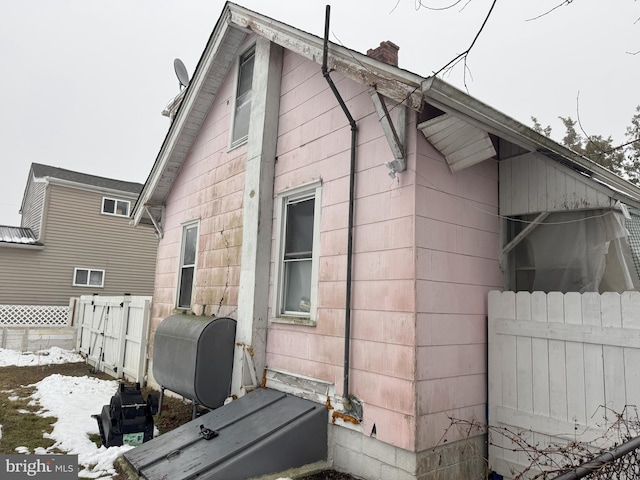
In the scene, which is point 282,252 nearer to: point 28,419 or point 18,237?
point 28,419

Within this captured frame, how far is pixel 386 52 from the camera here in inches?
240

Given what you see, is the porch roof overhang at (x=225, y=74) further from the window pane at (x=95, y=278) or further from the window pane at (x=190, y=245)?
the window pane at (x=95, y=278)

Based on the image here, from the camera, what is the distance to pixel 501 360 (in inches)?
172

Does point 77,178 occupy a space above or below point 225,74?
above

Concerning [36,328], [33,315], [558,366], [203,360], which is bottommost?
[36,328]

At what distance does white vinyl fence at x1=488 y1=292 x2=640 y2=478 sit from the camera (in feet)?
11.7

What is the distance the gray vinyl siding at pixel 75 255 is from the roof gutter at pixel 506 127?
16893mm

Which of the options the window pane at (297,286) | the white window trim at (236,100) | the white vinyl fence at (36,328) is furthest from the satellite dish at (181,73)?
the white vinyl fence at (36,328)

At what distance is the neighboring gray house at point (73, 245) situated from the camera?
17206mm

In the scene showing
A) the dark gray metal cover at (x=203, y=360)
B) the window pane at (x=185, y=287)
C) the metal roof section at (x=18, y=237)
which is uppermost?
the metal roof section at (x=18, y=237)

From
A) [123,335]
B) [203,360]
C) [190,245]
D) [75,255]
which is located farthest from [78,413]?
[75,255]

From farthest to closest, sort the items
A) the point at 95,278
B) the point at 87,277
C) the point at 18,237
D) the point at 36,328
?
the point at 95,278 → the point at 87,277 → the point at 18,237 → the point at 36,328

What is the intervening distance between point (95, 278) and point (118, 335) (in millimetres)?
9934

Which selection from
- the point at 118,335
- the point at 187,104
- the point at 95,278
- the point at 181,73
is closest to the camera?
the point at 187,104
